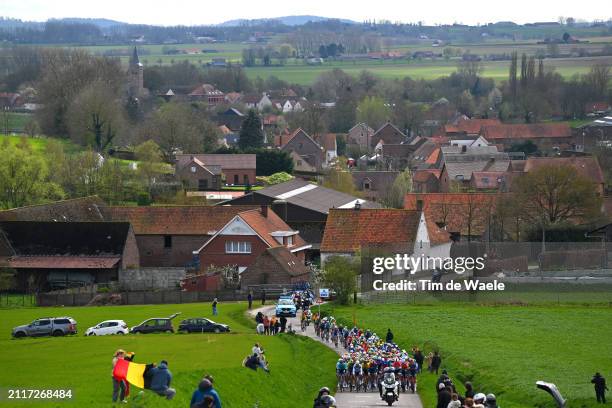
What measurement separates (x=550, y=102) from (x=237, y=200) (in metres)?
122

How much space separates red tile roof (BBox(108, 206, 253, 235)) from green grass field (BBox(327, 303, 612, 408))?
17.5m

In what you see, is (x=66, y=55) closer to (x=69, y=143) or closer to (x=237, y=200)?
(x=69, y=143)

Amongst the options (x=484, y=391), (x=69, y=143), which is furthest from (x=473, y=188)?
(x=484, y=391)

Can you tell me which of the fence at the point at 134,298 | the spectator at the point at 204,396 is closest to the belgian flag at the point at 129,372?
the spectator at the point at 204,396

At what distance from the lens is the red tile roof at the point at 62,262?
60.3 metres

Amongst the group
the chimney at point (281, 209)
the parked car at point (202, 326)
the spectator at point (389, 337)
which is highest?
the spectator at point (389, 337)

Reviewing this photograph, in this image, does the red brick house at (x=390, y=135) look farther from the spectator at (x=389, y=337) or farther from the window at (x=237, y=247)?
the spectator at (x=389, y=337)

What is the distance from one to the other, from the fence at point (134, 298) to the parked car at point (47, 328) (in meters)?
11.6

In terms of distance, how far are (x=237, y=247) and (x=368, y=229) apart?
6321 millimetres

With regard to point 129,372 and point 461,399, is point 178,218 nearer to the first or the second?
point 461,399

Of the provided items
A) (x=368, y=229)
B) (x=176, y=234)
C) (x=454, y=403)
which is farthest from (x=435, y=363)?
(x=176, y=234)

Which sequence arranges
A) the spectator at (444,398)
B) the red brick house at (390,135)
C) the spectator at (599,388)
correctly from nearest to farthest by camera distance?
the spectator at (444,398), the spectator at (599,388), the red brick house at (390,135)

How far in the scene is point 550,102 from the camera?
195m

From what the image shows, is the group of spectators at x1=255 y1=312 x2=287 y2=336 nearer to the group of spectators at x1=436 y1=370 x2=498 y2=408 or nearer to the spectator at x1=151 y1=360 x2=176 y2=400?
the group of spectators at x1=436 y1=370 x2=498 y2=408
